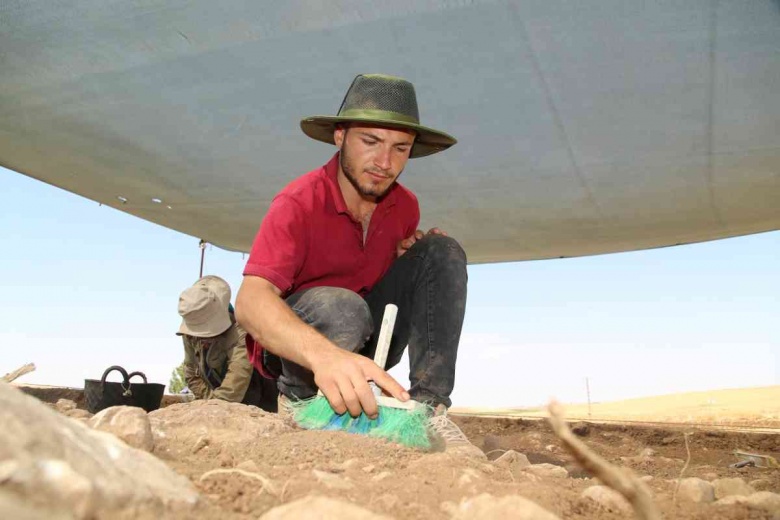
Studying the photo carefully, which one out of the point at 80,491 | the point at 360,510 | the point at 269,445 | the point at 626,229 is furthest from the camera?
the point at 626,229

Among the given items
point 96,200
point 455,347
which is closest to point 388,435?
point 455,347

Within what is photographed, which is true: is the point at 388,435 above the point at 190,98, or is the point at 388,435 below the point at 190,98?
below

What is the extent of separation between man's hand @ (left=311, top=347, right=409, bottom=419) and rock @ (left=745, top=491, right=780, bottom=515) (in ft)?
2.29

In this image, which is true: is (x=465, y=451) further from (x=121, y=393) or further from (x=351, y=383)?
(x=121, y=393)

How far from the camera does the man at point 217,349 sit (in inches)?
139

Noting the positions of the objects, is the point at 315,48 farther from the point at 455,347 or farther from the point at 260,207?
the point at 260,207

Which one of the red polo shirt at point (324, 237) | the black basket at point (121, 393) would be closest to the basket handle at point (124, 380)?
the black basket at point (121, 393)

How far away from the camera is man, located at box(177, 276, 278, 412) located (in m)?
3.52

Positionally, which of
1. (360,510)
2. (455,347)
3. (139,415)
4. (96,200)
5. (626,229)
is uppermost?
(96,200)

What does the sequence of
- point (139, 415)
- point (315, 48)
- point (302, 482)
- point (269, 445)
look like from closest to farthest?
point (302, 482) → point (139, 415) → point (269, 445) → point (315, 48)

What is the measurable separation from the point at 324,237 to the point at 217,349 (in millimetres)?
2049

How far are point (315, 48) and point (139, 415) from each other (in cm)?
205

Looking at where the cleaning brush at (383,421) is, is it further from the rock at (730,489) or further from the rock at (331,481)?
the rock at (730,489)

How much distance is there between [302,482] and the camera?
906 mm
